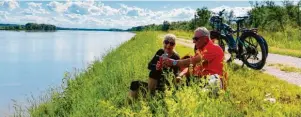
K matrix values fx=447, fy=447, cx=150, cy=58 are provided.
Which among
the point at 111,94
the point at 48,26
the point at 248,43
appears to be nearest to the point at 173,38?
the point at 111,94

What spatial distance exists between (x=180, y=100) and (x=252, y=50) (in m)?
5.92

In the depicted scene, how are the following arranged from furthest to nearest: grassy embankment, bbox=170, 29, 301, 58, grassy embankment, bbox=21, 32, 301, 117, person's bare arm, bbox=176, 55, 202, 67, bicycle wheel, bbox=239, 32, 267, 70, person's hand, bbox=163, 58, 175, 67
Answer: grassy embankment, bbox=170, 29, 301, 58, bicycle wheel, bbox=239, 32, 267, 70, person's hand, bbox=163, 58, 175, 67, person's bare arm, bbox=176, 55, 202, 67, grassy embankment, bbox=21, 32, 301, 117

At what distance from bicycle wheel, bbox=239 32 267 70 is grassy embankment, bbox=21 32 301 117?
0.20 meters

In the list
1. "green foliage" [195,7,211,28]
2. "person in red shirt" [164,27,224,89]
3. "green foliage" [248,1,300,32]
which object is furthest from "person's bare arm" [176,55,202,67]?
"green foliage" [195,7,211,28]

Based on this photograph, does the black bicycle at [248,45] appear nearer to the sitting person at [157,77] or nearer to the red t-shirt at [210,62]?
the sitting person at [157,77]

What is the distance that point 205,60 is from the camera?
6879mm

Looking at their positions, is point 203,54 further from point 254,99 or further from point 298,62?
point 298,62

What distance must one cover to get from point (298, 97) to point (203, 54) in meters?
1.73

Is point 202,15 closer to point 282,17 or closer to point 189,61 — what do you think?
point 282,17

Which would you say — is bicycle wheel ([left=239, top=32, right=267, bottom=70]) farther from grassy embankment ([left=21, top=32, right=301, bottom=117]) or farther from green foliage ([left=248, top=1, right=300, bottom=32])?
green foliage ([left=248, top=1, right=300, bottom=32])

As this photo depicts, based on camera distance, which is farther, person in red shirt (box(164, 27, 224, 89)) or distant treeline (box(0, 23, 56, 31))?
distant treeline (box(0, 23, 56, 31))

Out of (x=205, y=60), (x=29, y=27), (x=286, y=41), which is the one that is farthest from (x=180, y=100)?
(x=29, y=27)

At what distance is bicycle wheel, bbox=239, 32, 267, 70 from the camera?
394 inches

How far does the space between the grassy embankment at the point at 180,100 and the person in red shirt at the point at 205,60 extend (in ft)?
1.78
